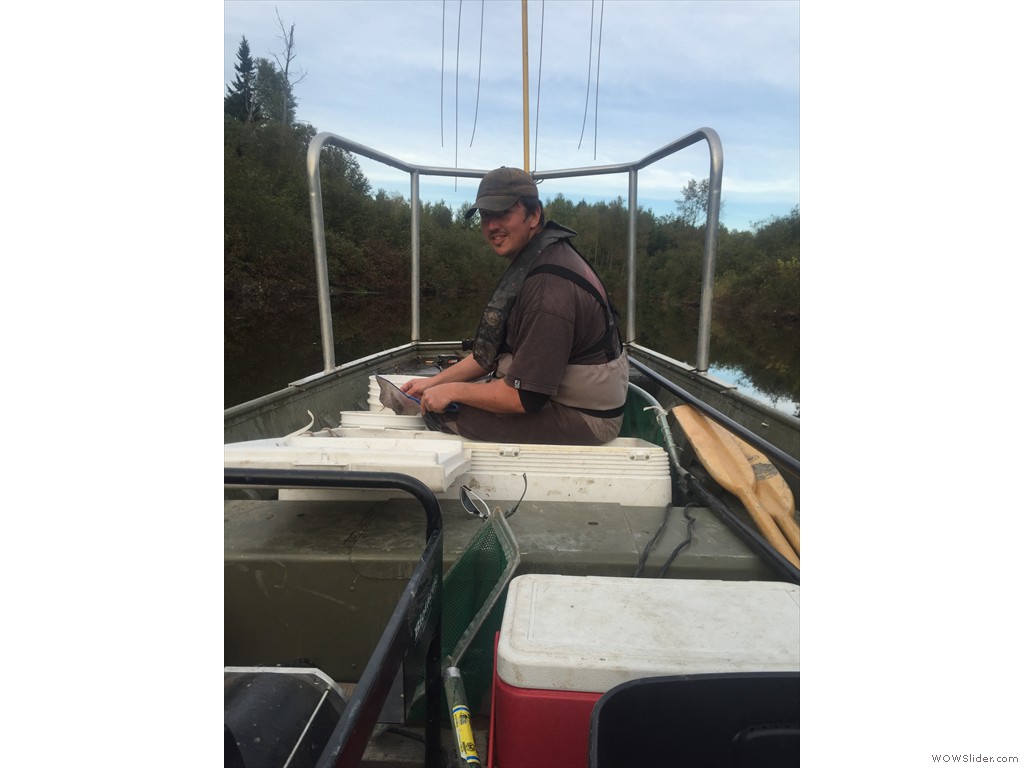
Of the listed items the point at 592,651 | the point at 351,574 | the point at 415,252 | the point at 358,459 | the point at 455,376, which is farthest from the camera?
the point at 415,252

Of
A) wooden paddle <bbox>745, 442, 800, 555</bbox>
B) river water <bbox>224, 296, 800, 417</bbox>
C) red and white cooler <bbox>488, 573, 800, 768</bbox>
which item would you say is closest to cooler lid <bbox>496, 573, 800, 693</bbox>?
red and white cooler <bbox>488, 573, 800, 768</bbox>

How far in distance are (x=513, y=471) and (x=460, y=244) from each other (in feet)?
81.0

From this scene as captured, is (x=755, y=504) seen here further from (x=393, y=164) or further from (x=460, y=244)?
(x=460, y=244)

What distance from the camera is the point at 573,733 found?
938 millimetres

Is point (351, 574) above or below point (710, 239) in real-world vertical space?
below

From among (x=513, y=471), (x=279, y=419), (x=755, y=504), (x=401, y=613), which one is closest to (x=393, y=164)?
(x=279, y=419)

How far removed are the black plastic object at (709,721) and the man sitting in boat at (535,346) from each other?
133 cm

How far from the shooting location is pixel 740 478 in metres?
2.26

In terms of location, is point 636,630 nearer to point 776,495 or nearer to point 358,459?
point 358,459

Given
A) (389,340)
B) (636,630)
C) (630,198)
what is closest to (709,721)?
(636,630)

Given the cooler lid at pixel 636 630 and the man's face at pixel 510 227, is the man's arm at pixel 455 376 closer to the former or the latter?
the man's face at pixel 510 227

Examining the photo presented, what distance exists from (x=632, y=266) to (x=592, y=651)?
159 inches
